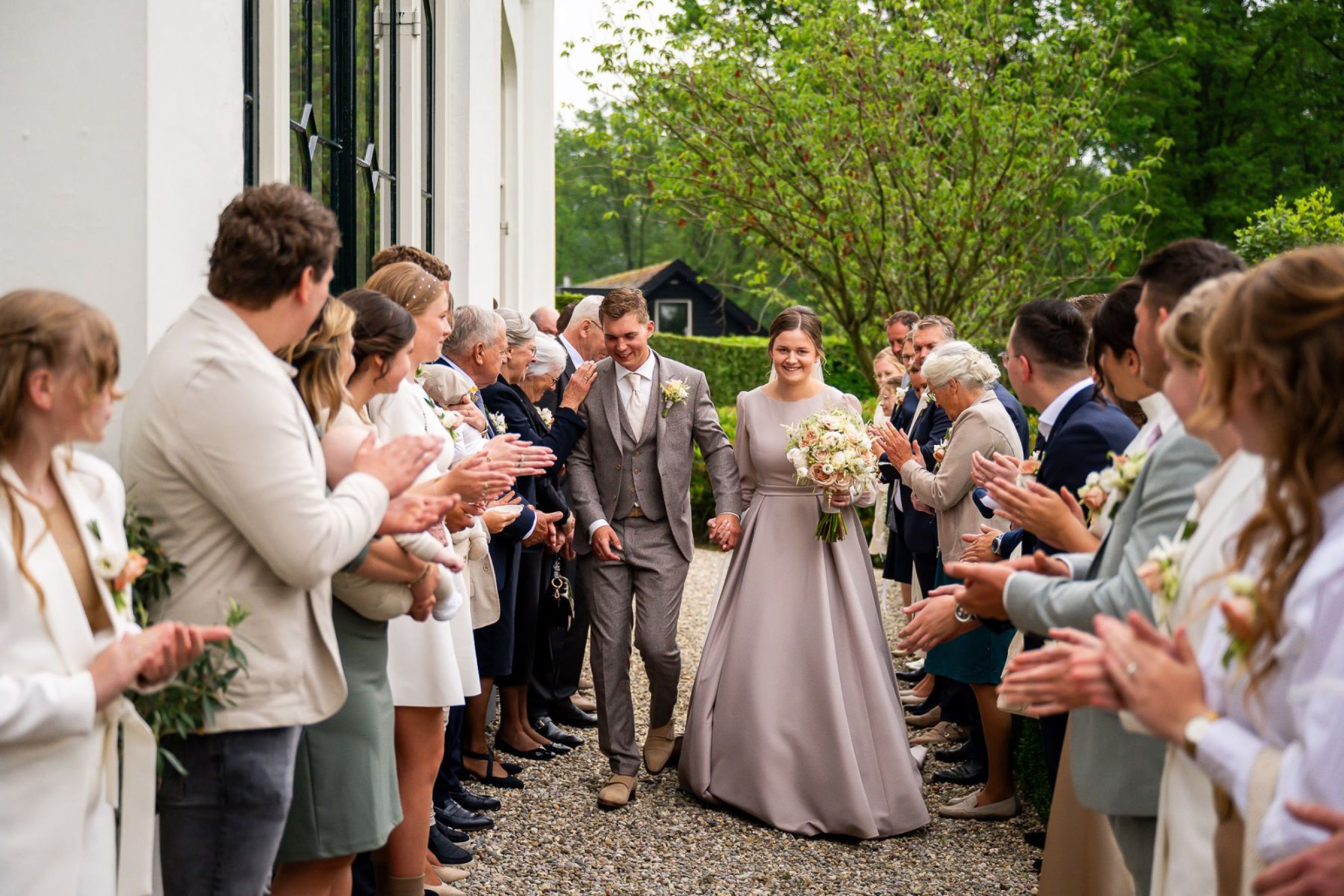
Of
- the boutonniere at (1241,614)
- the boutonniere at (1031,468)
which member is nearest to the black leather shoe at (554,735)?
the boutonniere at (1031,468)

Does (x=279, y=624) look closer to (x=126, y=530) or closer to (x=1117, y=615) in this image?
(x=126, y=530)

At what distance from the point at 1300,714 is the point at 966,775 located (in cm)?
483

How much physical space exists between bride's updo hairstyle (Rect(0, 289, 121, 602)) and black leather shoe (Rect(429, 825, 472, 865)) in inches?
129

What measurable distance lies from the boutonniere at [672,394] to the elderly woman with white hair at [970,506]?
1219mm

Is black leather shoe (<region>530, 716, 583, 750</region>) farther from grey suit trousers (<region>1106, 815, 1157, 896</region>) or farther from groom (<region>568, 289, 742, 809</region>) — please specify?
grey suit trousers (<region>1106, 815, 1157, 896</region>)

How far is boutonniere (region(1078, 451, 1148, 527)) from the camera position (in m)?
3.12

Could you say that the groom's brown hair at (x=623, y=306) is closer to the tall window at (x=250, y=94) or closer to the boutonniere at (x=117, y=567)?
the tall window at (x=250, y=94)

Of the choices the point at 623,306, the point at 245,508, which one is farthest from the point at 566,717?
the point at 245,508

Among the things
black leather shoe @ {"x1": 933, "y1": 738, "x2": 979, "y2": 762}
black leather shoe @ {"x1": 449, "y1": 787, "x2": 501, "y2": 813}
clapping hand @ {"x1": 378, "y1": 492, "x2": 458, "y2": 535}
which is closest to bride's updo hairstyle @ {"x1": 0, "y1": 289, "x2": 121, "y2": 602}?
clapping hand @ {"x1": 378, "y1": 492, "x2": 458, "y2": 535}

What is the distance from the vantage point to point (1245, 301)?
2.13m

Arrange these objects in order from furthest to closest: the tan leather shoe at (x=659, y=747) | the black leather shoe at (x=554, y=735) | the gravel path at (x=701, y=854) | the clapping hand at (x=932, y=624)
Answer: the black leather shoe at (x=554, y=735)
the tan leather shoe at (x=659, y=747)
the gravel path at (x=701, y=854)
the clapping hand at (x=932, y=624)

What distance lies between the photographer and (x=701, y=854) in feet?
18.2

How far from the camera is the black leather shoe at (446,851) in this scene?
17.2ft

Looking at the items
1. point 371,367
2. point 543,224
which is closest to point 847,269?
point 543,224
